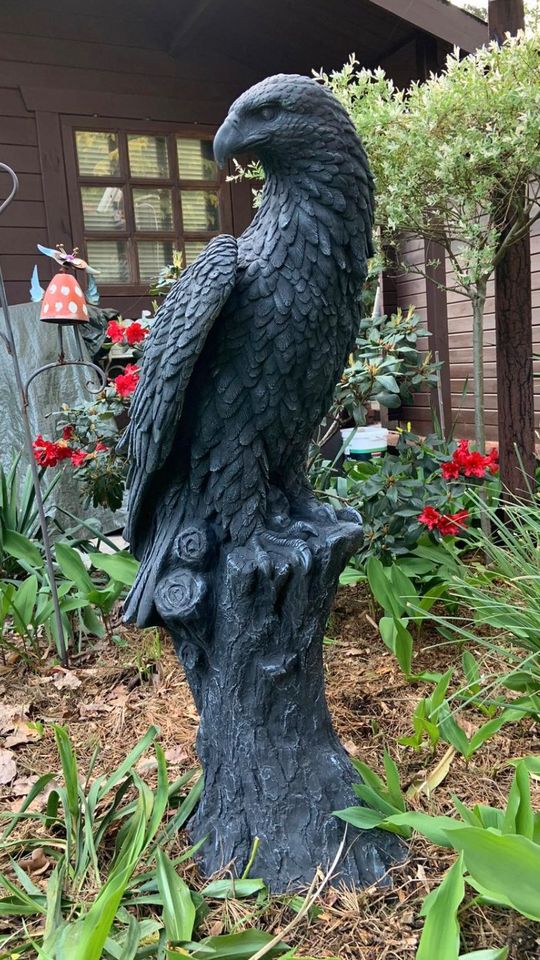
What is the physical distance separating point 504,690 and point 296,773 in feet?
3.03

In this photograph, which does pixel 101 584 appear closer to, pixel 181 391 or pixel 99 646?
pixel 99 646

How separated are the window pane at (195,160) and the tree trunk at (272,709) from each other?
4.03 meters

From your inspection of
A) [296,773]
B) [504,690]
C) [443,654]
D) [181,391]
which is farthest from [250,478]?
[443,654]

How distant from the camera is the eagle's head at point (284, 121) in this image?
3.78ft

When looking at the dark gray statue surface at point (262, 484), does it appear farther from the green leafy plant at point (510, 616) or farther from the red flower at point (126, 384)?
the red flower at point (126, 384)

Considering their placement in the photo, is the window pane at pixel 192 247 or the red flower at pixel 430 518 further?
the window pane at pixel 192 247

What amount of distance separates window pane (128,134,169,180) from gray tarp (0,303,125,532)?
1.32 metres

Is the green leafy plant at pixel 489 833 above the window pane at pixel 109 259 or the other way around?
the other way around

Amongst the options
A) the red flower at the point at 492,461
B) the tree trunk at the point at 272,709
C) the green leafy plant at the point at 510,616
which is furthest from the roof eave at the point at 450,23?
the tree trunk at the point at 272,709

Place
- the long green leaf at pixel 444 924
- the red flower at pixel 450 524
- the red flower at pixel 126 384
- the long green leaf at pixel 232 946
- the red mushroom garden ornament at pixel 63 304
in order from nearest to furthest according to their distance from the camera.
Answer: the long green leaf at pixel 444 924, the long green leaf at pixel 232 946, the red mushroom garden ornament at pixel 63 304, the red flower at pixel 450 524, the red flower at pixel 126 384

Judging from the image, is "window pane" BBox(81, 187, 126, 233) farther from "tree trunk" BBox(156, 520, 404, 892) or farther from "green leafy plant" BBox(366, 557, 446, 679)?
"tree trunk" BBox(156, 520, 404, 892)

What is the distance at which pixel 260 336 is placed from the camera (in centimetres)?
122

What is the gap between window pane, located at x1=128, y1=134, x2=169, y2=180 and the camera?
4.45m

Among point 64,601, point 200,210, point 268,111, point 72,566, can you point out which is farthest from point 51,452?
point 200,210
